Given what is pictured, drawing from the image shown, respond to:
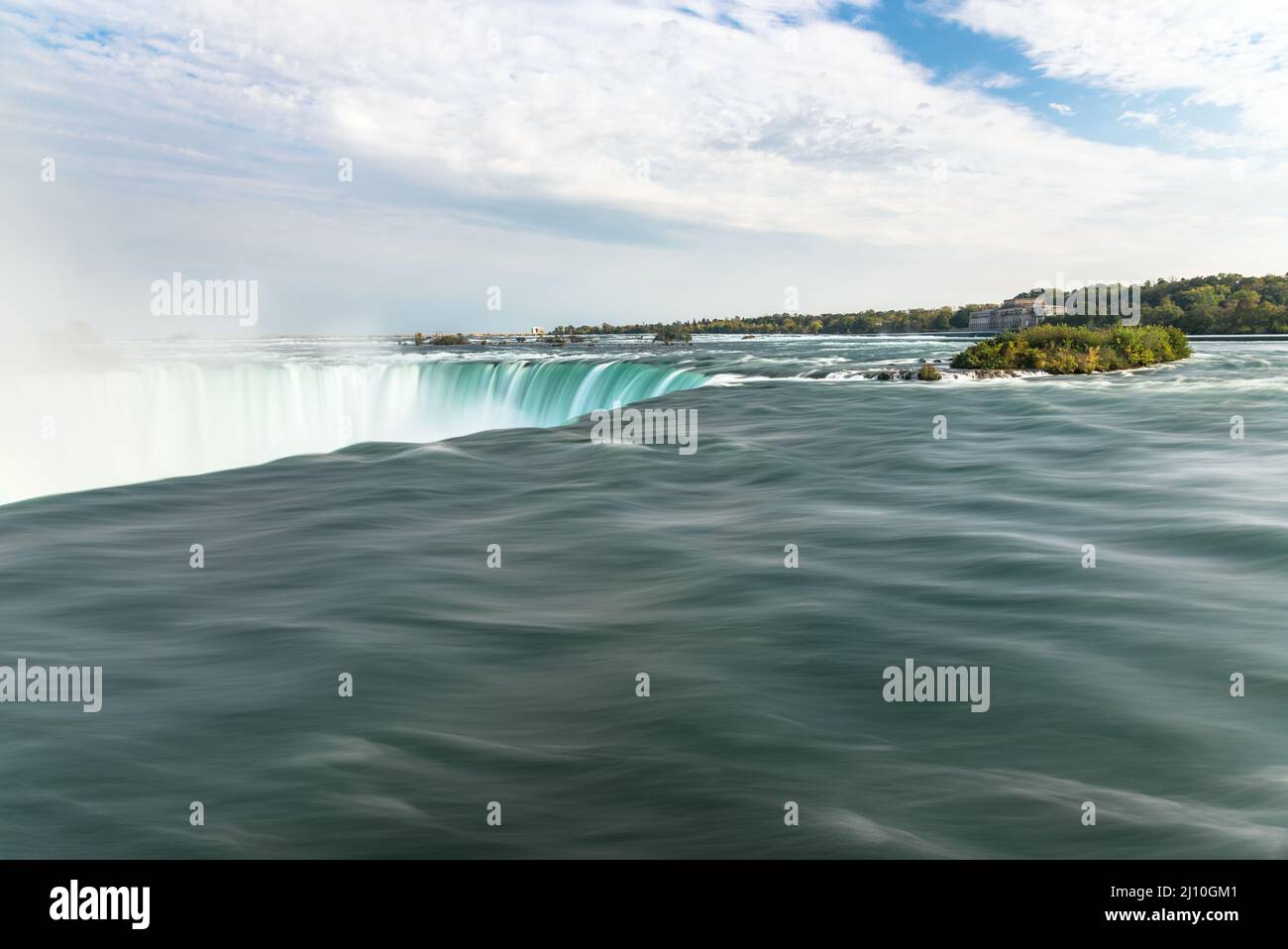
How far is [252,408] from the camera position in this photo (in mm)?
45406

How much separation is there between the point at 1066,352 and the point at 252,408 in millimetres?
39715

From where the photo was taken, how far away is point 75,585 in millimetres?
13648

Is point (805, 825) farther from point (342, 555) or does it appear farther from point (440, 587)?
point (342, 555)

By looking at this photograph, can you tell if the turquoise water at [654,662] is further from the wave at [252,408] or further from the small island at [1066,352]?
the small island at [1066,352]

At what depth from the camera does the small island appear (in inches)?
1961

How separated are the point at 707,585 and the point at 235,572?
6.90 m

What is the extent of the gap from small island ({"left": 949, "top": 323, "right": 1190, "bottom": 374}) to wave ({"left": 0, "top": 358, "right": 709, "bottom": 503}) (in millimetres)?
14791
